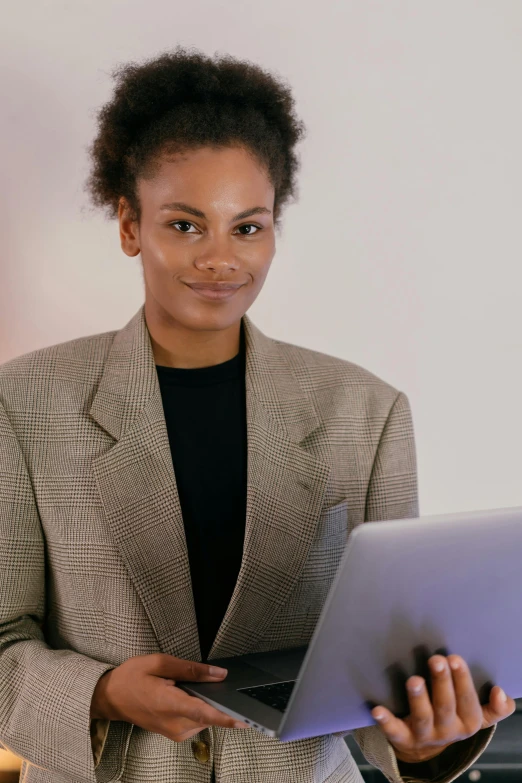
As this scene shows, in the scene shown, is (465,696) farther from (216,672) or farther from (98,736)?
(98,736)

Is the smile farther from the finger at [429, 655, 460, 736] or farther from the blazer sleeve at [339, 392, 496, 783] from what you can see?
the finger at [429, 655, 460, 736]

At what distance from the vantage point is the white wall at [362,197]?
5.97ft

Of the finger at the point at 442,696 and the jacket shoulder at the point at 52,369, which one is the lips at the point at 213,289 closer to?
the jacket shoulder at the point at 52,369

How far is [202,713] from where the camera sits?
3.59 ft

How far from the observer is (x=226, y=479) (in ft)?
4.73

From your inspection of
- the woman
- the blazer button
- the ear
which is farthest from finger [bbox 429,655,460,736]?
the ear

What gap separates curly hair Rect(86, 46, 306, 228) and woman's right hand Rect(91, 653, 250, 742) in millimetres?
719

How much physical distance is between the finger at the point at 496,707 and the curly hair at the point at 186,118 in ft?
2.85

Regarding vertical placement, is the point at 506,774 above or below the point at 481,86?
below

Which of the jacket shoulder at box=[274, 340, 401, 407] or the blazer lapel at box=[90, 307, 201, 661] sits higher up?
the jacket shoulder at box=[274, 340, 401, 407]

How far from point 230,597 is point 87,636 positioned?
0.23 meters

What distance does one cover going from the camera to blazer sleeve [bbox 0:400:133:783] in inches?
49.1

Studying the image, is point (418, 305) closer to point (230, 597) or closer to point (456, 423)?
point (456, 423)

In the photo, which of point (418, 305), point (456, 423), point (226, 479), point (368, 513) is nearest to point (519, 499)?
point (456, 423)
